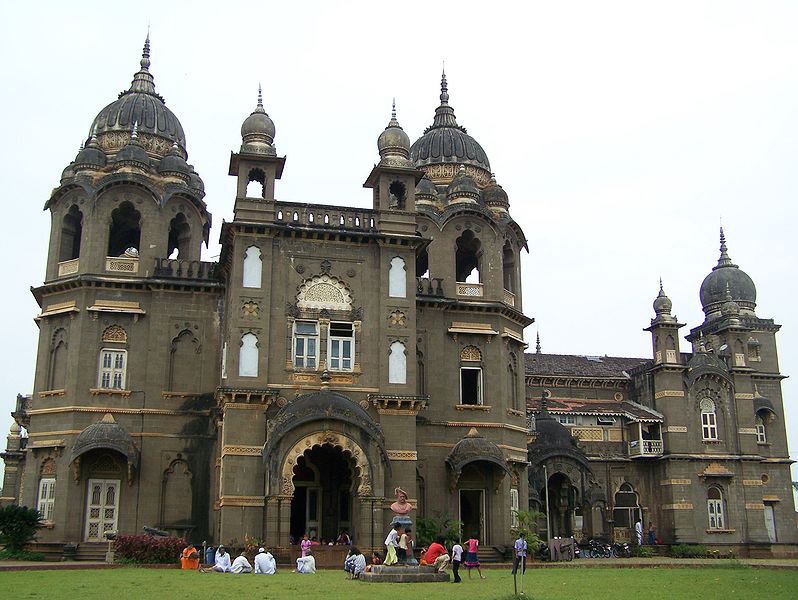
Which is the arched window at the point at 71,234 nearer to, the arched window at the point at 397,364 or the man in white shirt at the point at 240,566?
the arched window at the point at 397,364

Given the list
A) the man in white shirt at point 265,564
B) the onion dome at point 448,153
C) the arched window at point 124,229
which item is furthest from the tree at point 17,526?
the onion dome at point 448,153

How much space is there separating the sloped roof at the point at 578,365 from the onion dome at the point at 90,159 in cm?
2347

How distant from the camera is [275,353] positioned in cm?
3133

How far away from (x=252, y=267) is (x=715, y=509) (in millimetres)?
28416

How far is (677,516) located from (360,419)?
75.2ft

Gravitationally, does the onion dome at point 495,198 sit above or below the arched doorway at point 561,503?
above

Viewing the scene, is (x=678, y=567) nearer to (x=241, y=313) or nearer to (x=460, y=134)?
(x=241, y=313)

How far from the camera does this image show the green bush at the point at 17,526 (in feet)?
101

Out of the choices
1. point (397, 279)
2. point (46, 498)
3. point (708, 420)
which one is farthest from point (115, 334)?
point (708, 420)

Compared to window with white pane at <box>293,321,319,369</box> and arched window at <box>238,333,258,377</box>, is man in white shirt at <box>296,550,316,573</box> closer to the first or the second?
arched window at <box>238,333,258,377</box>

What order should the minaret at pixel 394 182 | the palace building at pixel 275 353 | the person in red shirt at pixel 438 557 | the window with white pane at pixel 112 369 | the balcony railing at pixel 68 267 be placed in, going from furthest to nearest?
the balcony railing at pixel 68 267
the window with white pane at pixel 112 369
the minaret at pixel 394 182
the palace building at pixel 275 353
the person in red shirt at pixel 438 557

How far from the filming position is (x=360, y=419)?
30109 millimetres

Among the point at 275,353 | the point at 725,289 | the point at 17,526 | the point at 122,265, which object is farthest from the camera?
the point at 725,289

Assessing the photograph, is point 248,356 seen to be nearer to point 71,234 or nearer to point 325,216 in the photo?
point 325,216
